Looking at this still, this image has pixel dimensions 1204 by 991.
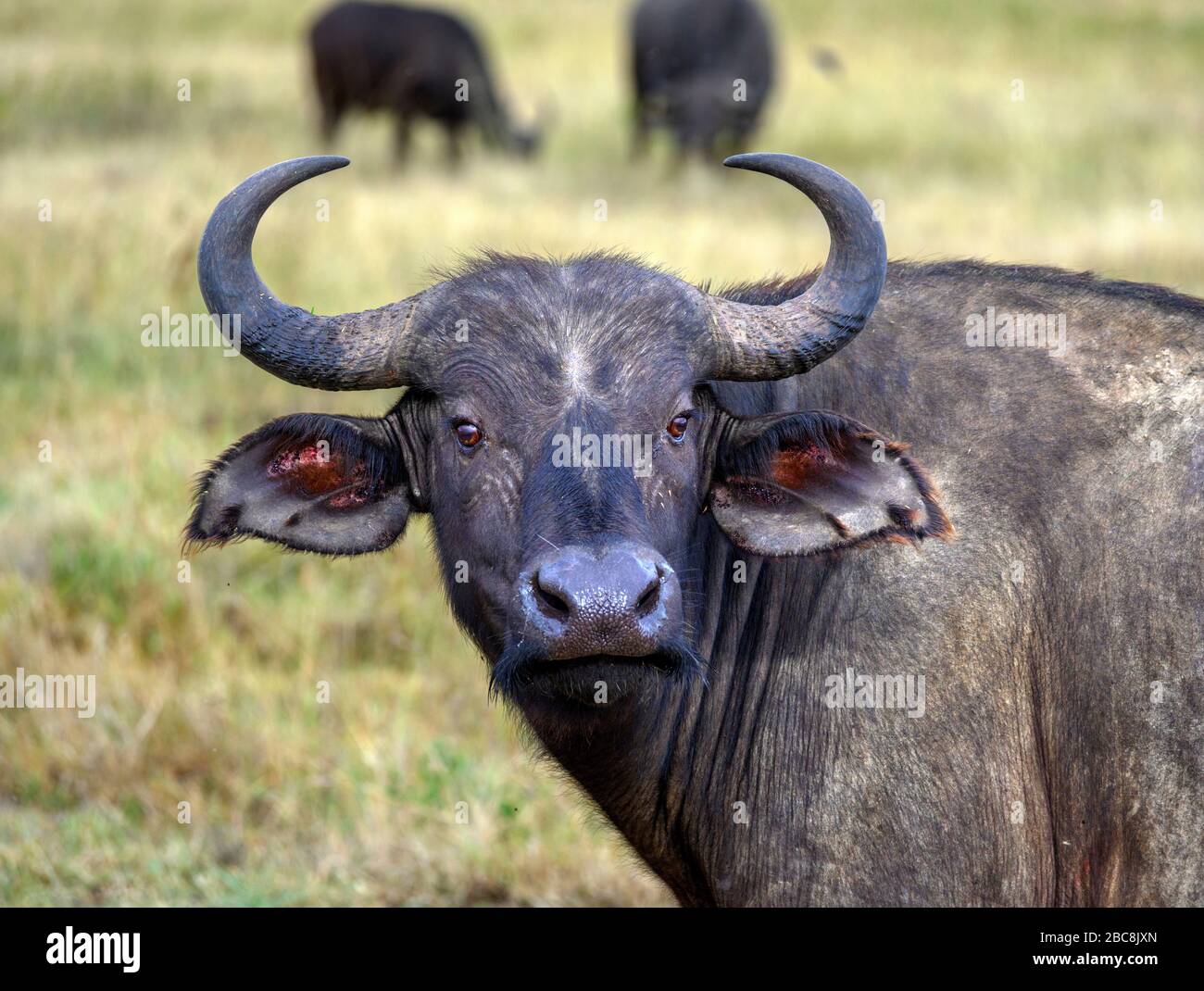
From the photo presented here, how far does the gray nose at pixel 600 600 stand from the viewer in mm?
3309

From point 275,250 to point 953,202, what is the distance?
8.54 meters

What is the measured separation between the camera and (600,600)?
3297mm

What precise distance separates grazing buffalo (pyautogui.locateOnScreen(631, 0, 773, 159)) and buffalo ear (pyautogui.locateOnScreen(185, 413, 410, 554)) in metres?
19.0

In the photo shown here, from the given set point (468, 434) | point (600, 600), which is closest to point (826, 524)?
point (600, 600)

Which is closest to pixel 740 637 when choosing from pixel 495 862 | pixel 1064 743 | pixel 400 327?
pixel 1064 743

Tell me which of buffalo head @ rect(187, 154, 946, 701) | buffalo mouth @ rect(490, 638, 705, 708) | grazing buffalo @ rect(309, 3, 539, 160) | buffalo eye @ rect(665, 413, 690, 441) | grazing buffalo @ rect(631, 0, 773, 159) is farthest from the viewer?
grazing buffalo @ rect(309, 3, 539, 160)

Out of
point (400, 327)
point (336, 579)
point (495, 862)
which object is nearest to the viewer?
point (400, 327)

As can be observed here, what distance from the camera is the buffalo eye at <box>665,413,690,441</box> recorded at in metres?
3.85

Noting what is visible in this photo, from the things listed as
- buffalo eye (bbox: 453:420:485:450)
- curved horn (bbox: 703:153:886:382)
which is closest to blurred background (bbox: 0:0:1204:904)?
curved horn (bbox: 703:153:886:382)

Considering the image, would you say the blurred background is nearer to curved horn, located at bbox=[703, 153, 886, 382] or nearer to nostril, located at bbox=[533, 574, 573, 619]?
curved horn, located at bbox=[703, 153, 886, 382]

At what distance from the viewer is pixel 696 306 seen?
397 centimetres

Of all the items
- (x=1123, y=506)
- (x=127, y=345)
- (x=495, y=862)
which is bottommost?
(x=495, y=862)

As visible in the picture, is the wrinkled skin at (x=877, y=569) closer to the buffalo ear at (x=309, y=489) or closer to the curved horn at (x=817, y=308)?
the buffalo ear at (x=309, y=489)

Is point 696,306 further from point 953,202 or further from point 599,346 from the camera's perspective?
point 953,202
